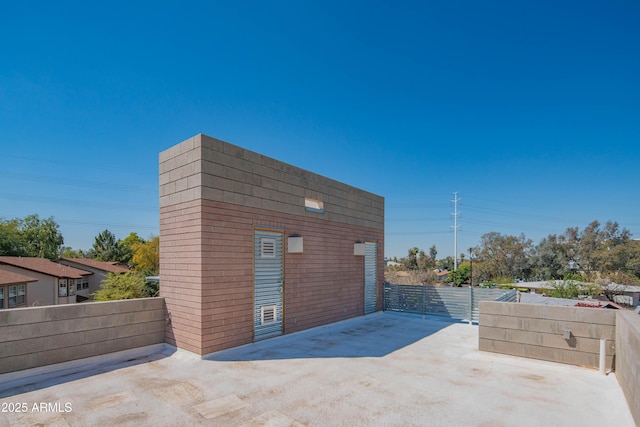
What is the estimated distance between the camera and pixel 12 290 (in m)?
14.5

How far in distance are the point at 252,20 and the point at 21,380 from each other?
8848 mm

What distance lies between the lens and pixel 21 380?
4.17 meters

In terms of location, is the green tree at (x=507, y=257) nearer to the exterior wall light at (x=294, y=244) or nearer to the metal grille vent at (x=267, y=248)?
the exterior wall light at (x=294, y=244)

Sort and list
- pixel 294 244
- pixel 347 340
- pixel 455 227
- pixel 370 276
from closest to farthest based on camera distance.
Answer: pixel 347 340 → pixel 294 244 → pixel 370 276 → pixel 455 227

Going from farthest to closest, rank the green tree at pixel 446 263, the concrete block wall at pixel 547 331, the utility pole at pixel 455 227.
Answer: the green tree at pixel 446 263, the utility pole at pixel 455 227, the concrete block wall at pixel 547 331

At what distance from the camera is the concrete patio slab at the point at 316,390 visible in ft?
10.9

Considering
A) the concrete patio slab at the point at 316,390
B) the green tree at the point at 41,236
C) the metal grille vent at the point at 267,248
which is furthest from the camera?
the green tree at the point at 41,236

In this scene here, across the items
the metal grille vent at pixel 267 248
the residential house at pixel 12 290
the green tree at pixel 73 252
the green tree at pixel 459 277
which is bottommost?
the green tree at pixel 459 277

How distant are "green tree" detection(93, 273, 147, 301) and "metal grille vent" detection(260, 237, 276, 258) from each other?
2.64 m

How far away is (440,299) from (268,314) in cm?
563

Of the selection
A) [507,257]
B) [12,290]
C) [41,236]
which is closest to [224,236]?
[12,290]

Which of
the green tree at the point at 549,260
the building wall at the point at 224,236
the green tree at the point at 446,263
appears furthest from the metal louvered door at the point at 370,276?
the green tree at the point at 446,263

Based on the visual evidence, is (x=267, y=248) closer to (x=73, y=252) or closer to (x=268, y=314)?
(x=268, y=314)

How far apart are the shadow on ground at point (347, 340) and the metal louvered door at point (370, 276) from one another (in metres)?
0.53
